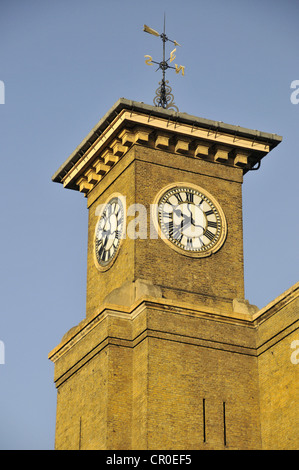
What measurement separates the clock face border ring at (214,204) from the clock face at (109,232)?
1414 millimetres

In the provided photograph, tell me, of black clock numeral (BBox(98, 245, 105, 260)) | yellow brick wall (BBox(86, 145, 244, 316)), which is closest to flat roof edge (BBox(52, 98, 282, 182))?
yellow brick wall (BBox(86, 145, 244, 316))

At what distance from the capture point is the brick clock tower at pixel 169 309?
44.8 metres

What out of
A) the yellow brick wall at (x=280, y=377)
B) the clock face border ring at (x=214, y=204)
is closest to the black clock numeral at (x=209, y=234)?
the clock face border ring at (x=214, y=204)

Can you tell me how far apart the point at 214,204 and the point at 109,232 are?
161 inches

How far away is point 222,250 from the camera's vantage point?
49469 millimetres

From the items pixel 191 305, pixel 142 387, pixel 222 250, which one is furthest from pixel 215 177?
pixel 142 387

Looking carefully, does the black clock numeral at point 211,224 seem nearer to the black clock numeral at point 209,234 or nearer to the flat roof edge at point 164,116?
the black clock numeral at point 209,234

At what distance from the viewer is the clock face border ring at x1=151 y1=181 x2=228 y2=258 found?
1916 inches

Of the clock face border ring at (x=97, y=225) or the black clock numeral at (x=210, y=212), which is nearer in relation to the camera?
the clock face border ring at (x=97, y=225)

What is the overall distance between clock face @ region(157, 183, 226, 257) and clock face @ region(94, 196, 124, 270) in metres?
1.68

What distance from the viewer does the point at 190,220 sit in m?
49.4

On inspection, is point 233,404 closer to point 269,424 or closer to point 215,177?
point 269,424

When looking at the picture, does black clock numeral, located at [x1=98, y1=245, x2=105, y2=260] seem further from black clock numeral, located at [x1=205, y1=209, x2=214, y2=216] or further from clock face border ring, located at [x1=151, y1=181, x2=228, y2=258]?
black clock numeral, located at [x1=205, y1=209, x2=214, y2=216]

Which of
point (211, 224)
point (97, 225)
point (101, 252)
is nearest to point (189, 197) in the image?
point (211, 224)
